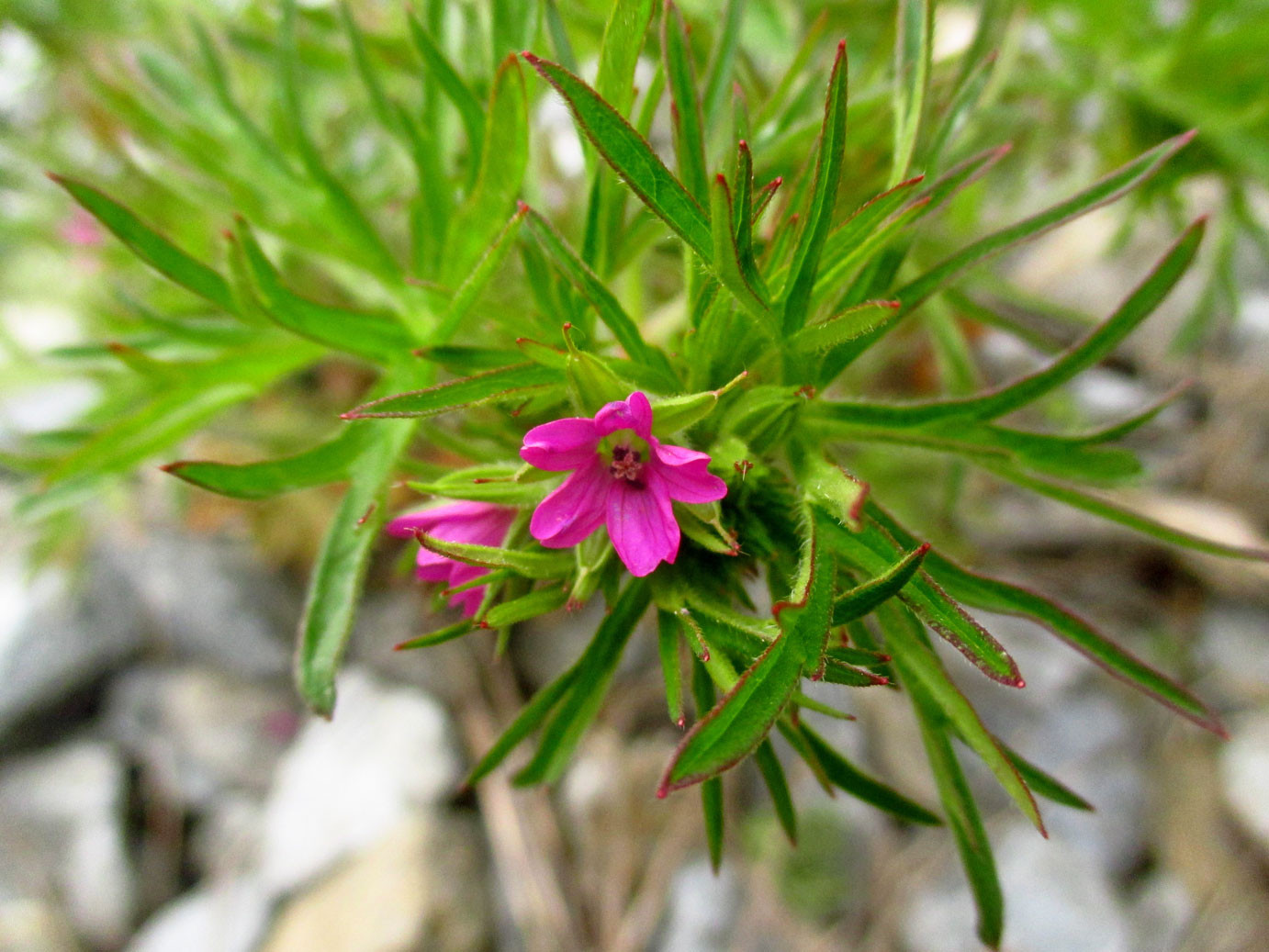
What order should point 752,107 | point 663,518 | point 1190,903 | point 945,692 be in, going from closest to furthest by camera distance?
point 663,518
point 945,692
point 752,107
point 1190,903

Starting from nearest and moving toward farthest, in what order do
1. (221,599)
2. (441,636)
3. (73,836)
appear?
1. (441,636)
2. (73,836)
3. (221,599)

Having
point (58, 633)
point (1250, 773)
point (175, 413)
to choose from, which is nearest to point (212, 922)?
point (58, 633)

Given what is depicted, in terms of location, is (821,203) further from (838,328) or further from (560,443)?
(560,443)

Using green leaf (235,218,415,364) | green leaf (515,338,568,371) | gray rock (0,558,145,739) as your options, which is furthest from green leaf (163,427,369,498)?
gray rock (0,558,145,739)

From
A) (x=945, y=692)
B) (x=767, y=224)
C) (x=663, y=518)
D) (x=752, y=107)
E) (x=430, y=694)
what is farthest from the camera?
(x=430, y=694)

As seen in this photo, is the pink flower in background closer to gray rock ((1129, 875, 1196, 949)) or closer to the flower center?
the flower center

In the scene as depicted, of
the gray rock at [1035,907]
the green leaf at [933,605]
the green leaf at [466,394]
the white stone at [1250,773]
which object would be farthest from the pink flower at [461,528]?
the white stone at [1250,773]

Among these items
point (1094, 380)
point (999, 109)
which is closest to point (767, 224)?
point (999, 109)

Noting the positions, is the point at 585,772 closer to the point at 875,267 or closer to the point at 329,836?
the point at 329,836
